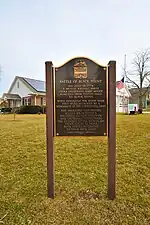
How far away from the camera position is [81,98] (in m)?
3.59

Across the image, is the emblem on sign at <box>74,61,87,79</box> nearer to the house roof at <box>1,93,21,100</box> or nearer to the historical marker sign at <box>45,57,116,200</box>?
the historical marker sign at <box>45,57,116,200</box>

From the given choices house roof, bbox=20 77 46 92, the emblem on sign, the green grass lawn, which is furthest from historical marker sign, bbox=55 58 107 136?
house roof, bbox=20 77 46 92

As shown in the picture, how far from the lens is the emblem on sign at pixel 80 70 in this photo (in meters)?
3.54

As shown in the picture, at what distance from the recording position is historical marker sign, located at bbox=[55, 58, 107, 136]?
3.55 m

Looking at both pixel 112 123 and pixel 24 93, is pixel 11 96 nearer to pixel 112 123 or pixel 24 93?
pixel 24 93

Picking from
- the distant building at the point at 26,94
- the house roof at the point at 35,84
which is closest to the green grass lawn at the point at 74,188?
the distant building at the point at 26,94

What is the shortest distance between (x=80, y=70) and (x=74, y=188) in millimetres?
2074

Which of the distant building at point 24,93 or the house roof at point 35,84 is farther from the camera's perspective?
the house roof at point 35,84

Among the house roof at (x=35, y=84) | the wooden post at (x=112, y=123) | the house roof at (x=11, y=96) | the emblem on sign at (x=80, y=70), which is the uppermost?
the house roof at (x=35, y=84)

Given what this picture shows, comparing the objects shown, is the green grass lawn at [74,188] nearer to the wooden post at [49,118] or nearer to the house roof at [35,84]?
the wooden post at [49,118]

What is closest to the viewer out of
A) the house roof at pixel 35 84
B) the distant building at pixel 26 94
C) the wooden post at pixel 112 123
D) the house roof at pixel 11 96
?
the wooden post at pixel 112 123

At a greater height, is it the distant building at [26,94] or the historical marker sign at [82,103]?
the distant building at [26,94]

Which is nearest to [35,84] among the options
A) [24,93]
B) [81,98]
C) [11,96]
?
[24,93]

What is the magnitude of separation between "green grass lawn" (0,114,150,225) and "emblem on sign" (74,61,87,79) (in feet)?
3.61
